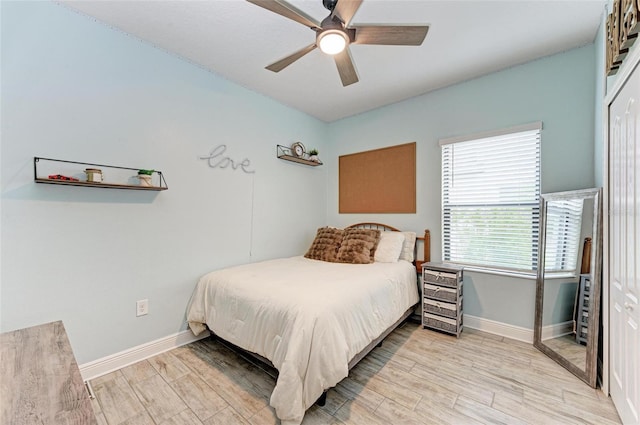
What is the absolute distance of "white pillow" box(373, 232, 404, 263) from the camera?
3.10m

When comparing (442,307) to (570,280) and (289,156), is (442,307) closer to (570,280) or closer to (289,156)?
(570,280)

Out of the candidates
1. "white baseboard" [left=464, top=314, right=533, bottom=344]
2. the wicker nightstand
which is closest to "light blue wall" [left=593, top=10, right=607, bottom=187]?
the wicker nightstand

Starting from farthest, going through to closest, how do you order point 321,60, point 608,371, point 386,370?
point 321,60 → point 386,370 → point 608,371

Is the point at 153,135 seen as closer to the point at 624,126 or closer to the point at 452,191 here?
the point at 452,191

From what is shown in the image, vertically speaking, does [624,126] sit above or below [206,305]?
above

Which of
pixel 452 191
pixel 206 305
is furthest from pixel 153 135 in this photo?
pixel 452 191

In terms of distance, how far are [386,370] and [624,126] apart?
2.26 metres

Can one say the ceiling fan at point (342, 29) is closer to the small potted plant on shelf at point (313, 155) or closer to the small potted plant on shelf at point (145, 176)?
the small potted plant on shelf at point (145, 176)

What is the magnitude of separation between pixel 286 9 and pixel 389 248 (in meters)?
2.48

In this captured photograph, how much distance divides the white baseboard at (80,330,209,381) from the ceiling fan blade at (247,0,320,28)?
2.71 metres

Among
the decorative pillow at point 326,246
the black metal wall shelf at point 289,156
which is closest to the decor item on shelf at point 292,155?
the black metal wall shelf at point 289,156

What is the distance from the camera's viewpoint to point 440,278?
282 centimetres

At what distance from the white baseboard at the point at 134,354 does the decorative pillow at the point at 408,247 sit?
232cm

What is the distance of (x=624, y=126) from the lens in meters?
1.58
